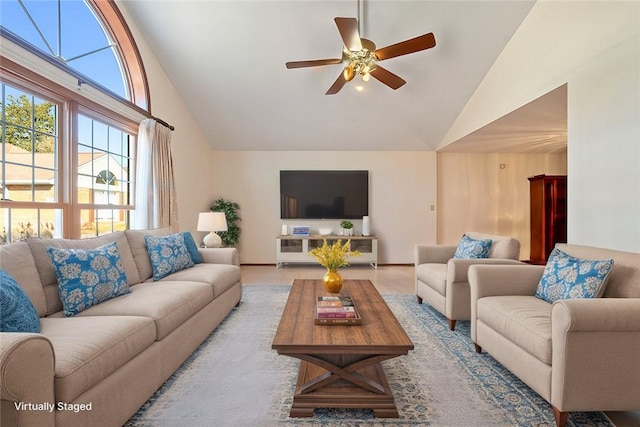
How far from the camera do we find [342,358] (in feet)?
6.24

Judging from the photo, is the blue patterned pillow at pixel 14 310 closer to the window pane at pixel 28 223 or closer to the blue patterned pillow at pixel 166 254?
the window pane at pixel 28 223

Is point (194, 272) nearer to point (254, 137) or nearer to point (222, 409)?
point (222, 409)

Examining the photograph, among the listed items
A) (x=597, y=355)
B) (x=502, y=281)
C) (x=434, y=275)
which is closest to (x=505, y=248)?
(x=434, y=275)

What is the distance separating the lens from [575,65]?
9.86ft

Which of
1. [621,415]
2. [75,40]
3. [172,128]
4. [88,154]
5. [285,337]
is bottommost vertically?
[621,415]

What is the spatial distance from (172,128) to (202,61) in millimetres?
973

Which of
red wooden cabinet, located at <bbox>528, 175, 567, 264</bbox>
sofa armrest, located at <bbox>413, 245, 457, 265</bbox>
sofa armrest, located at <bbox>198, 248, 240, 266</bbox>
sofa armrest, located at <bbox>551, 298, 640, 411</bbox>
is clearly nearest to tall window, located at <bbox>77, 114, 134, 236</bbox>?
sofa armrest, located at <bbox>198, 248, 240, 266</bbox>

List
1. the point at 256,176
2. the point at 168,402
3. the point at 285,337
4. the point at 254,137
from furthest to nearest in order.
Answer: the point at 256,176 < the point at 254,137 < the point at 168,402 < the point at 285,337

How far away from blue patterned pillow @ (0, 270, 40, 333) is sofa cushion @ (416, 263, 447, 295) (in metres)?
3.01

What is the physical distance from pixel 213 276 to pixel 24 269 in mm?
1408

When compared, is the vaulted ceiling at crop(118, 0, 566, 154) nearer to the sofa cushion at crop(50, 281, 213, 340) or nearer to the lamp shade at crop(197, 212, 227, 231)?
the lamp shade at crop(197, 212, 227, 231)

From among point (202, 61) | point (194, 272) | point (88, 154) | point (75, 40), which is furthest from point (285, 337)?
point (202, 61)

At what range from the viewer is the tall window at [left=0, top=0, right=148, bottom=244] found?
2.62 meters

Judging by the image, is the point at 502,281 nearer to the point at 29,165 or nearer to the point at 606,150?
the point at 606,150
